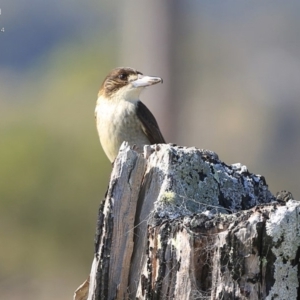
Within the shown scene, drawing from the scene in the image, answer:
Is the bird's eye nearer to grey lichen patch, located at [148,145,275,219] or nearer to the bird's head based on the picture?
the bird's head

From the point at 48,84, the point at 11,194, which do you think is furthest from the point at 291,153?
the point at 48,84

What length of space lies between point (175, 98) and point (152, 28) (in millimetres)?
689

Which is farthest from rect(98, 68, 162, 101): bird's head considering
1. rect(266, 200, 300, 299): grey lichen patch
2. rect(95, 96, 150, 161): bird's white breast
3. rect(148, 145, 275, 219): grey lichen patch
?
rect(266, 200, 300, 299): grey lichen patch

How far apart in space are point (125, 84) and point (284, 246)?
139 inches

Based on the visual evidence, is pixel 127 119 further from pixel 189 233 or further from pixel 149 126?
pixel 189 233

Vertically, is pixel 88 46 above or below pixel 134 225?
above

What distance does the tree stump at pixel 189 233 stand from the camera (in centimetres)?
317

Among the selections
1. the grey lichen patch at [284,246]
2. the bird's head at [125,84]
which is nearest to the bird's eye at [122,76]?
the bird's head at [125,84]

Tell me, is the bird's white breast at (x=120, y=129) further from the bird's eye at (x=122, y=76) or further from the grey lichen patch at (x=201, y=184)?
the grey lichen patch at (x=201, y=184)

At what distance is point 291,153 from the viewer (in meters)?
14.5

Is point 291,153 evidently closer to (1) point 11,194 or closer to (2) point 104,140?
(1) point 11,194

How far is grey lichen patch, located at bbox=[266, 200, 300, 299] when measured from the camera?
3.16m

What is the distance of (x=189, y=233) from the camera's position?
10.8 feet

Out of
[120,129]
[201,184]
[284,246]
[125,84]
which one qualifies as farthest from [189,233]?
[125,84]
